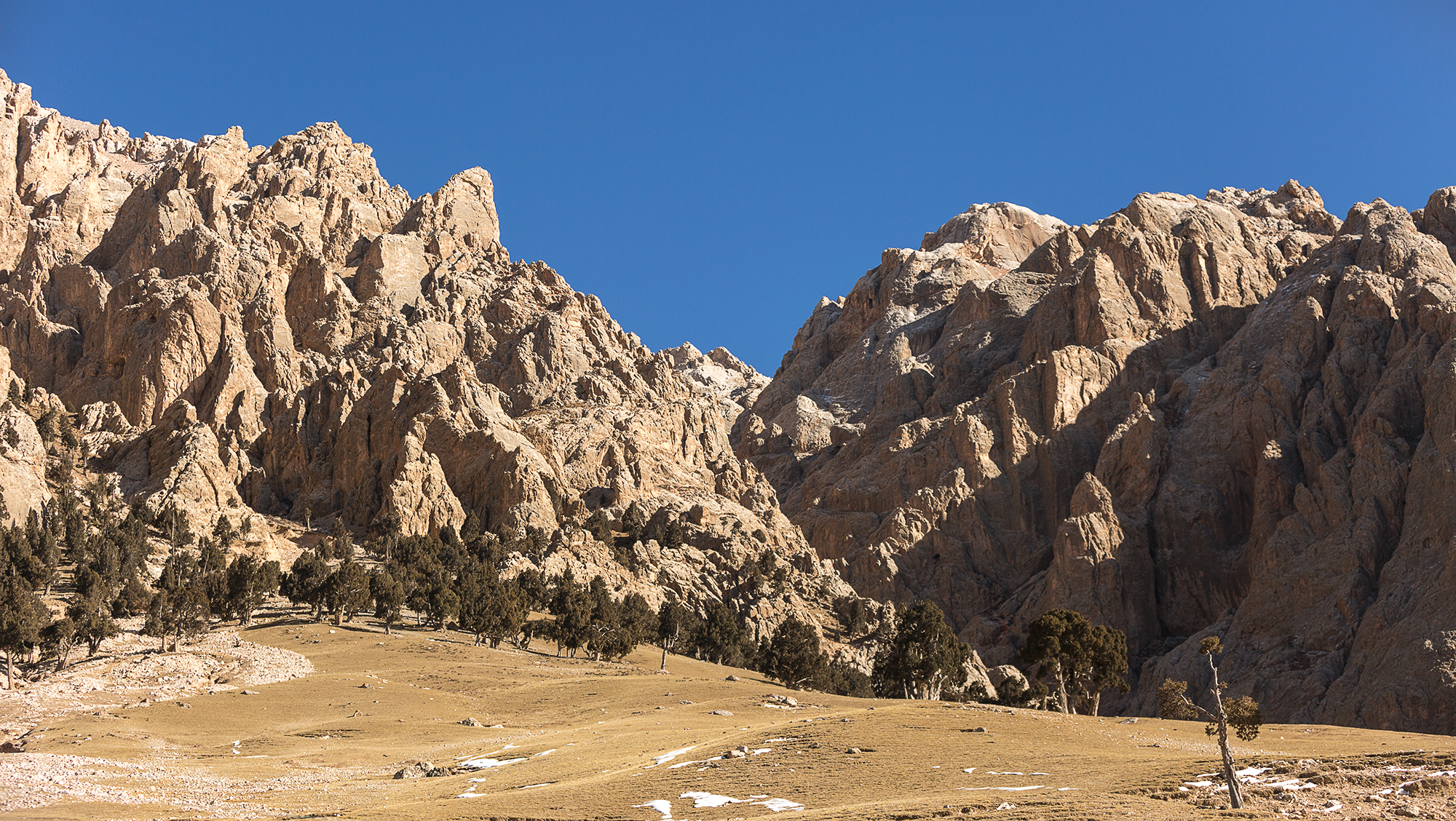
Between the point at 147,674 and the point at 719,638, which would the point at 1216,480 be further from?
the point at 147,674

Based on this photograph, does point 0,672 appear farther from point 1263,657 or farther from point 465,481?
point 1263,657

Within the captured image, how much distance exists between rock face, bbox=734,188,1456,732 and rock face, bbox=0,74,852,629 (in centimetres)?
2376

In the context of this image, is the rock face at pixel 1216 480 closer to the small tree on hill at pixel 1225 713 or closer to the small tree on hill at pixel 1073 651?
the small tree on hill at pixel 1073 651

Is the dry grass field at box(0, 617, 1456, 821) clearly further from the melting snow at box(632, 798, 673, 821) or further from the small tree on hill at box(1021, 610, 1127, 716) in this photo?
the small tree on hill at box(1021, 610, 1127, 716)

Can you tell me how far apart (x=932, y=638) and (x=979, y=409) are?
96238 millimetres

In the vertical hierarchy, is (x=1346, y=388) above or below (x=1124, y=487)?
above

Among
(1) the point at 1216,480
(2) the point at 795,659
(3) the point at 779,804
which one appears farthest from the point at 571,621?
(1) the point at 1216,480

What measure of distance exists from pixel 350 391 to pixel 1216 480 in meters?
120

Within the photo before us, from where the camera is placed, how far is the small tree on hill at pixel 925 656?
9294 cm

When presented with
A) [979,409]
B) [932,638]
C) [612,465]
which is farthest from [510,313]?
[932,638]

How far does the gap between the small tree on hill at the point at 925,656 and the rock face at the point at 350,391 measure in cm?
4206

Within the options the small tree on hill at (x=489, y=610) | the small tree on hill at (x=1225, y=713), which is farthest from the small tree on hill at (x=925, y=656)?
the small tree on hill at (x=1225, y=713)

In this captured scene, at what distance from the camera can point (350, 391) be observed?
157 meters

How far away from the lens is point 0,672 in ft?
245
